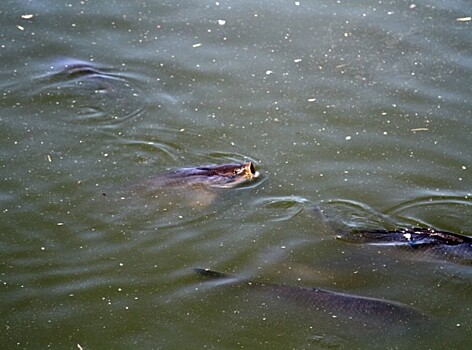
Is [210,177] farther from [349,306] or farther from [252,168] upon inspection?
[349,306]

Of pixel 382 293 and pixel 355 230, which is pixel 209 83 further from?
pixel 382 293

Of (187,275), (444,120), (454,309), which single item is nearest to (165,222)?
(187,275)

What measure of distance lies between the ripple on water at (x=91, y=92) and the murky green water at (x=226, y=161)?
12mm

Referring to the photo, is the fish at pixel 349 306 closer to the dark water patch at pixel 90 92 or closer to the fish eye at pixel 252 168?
the fish eye at pixel 252 168

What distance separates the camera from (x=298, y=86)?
5.02 meters

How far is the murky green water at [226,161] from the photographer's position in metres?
3.68

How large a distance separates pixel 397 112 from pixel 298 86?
62 cm

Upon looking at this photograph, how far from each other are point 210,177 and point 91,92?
3.60ft

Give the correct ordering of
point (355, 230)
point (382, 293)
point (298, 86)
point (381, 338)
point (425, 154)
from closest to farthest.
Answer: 1. point (381, 338)
2. point (382, 293)
3. point (355, 230)
4. point (425, 154)
5. point (298, 86)

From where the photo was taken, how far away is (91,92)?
4957mm

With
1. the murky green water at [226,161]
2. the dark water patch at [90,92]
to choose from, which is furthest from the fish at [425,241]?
the dark water patch at [90,92]

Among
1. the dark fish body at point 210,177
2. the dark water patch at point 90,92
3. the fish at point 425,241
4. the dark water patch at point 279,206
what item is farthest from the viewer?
the dark water patch at point 90,92

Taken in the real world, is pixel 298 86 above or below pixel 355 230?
above

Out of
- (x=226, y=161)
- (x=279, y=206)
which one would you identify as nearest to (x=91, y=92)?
(x=226, y=161)
